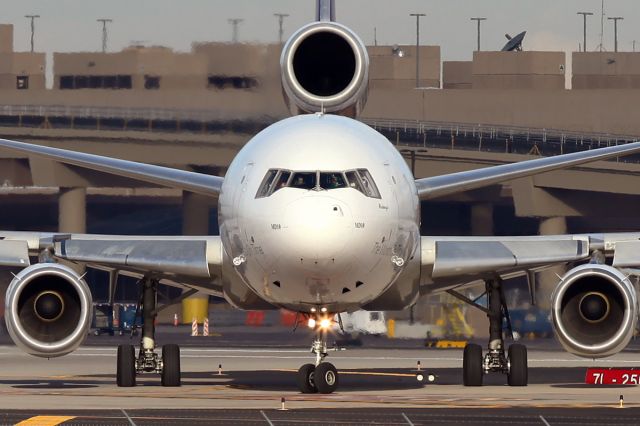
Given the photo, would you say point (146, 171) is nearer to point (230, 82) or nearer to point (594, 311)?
point (594, 311)

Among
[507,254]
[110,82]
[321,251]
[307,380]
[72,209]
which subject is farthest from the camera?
[72,209]

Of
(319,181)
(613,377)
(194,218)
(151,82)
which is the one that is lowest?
(194,218)

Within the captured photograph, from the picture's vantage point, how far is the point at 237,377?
31953mm

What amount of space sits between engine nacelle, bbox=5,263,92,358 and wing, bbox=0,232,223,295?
1192 mm

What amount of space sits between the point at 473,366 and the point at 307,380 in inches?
139

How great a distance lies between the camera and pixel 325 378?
25484 mm

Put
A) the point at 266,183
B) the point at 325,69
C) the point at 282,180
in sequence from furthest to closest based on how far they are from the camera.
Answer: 1. the point at 325,69
2. the point at 266,183
3. the point at 282,180

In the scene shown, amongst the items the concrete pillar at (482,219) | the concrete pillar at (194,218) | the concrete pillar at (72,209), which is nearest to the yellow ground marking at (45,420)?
the concrete pillar at (194,218)

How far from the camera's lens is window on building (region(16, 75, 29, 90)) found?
6270 cm

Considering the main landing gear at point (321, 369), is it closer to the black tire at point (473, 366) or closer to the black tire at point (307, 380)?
the black tire at point (307, 380)

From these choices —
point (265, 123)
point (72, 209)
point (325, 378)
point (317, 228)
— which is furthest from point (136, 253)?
point (72, 209)

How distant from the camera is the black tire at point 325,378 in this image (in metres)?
25.5

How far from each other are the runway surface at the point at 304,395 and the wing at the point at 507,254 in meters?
1.92

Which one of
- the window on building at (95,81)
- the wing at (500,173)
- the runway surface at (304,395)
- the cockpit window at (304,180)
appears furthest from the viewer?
the window on building at (95,81)
